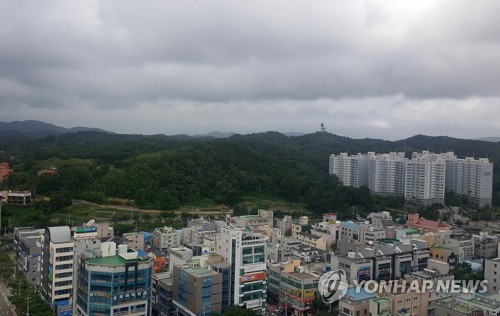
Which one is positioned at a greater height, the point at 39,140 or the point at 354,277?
the point at 39,140

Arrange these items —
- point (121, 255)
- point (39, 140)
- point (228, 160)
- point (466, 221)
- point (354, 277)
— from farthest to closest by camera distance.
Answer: point (39, 140) < point (228, 160) < point (466, 221) < point (354, 277) < point (121, 255)

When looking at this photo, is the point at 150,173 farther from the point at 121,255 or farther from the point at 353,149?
the point at 353,149

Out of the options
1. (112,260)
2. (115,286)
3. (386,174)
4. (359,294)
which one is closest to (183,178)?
(386,174)

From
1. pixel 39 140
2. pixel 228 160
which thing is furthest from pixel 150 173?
pixel 39 140

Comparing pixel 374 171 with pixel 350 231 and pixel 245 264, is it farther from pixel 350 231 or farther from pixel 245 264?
pixel 245 264

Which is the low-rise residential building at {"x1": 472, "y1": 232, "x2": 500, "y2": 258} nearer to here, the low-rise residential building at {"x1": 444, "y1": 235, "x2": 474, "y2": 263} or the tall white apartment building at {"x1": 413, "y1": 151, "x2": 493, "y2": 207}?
the low-rise residential building at {"x1": 444, "y1": 235, "x2": 474, "y2": 263}
